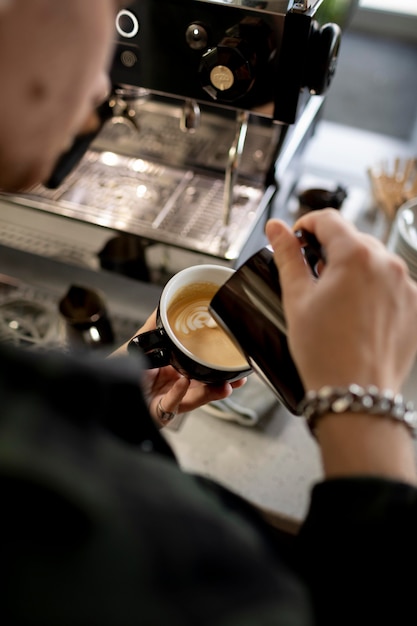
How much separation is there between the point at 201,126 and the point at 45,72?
3.07ft

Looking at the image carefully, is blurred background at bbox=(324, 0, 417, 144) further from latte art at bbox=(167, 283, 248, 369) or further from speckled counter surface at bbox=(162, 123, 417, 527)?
latte art at bbox=(167, 283, 248, 369)

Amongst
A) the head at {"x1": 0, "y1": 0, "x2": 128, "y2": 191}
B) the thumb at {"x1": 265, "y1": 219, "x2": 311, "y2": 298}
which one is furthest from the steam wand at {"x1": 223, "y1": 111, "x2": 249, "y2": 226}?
the head at {"x1": 0, "y1": 0, "x2": 128, "y2": 191}

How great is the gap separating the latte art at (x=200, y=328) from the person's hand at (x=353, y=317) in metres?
0.24

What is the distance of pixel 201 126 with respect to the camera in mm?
1299

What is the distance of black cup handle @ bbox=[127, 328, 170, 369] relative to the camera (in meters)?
0.72

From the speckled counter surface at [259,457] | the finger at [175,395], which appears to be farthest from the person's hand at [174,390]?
the speckled counter surface at [259,457]

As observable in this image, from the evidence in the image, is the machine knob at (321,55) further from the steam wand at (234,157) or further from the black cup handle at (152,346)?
the black cup handle at (152,346)

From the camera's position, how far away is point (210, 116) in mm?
1297

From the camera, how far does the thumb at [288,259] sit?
53 centimetres

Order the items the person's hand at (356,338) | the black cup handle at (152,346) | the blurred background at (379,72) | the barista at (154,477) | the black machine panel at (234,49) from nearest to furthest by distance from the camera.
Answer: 1. the barista at (154,477)
2. the person's hand at (356,338)
3. the black cup handle at (152,346)
4. the black machine panel at (234,49)
5. the blurred background at (379,72)

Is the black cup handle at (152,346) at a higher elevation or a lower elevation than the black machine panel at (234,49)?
A: lower

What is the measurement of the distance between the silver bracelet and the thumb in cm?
10

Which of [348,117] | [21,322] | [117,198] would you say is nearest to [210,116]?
[117,198]

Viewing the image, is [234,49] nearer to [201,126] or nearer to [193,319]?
[193,319]
